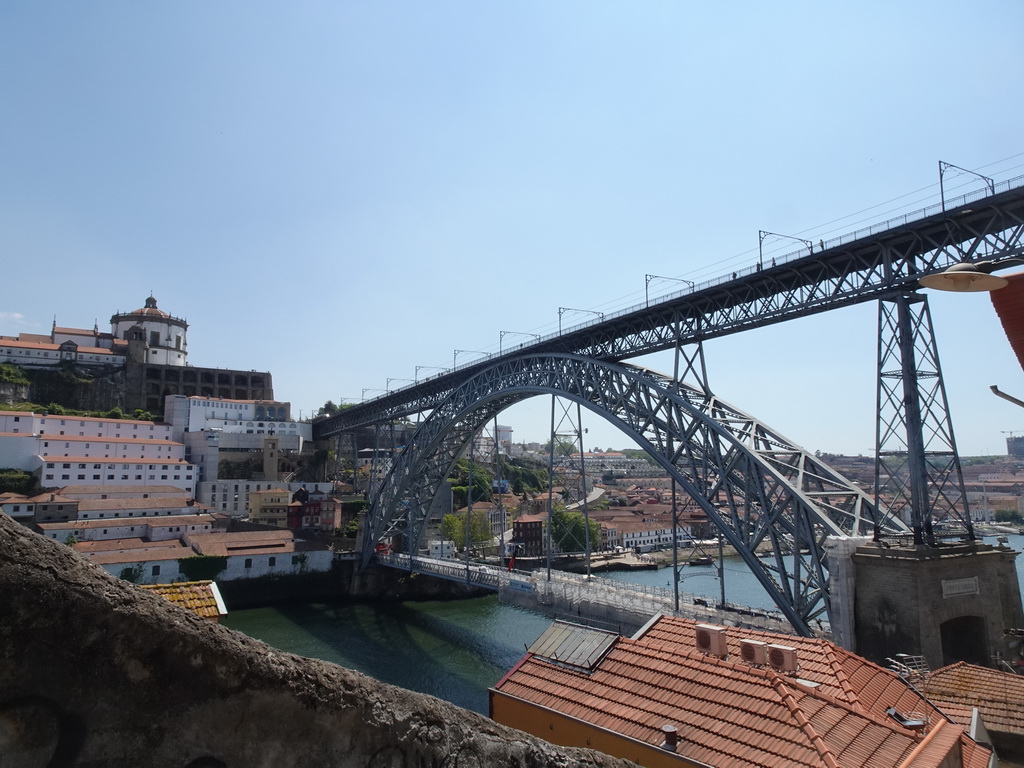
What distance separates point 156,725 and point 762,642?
8.22 meters

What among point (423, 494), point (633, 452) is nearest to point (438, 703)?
point (423, 494)

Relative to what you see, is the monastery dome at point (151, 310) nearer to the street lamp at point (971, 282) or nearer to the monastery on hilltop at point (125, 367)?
the monastery on hilltop at point (125, 367)

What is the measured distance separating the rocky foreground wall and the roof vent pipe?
19.1ft

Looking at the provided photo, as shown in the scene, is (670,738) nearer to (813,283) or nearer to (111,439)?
(813,283)

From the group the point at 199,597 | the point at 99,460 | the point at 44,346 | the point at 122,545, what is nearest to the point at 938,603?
the point at 199,597

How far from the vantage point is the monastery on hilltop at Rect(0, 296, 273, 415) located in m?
54.0

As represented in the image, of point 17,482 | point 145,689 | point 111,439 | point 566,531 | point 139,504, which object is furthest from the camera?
point 566,531

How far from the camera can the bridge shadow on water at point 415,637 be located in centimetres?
2197

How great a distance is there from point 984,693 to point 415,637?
22.6 metres

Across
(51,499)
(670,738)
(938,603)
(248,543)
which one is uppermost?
(51,499)

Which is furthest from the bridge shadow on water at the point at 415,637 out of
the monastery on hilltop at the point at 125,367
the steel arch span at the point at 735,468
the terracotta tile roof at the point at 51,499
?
the monastery on hilltop at the point at 125,367

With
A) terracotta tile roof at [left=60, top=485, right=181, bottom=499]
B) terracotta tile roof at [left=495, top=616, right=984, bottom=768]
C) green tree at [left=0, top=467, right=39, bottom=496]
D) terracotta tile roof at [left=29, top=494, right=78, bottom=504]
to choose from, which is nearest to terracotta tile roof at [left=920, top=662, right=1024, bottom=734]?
terracotta tile roof at [left=495, top=616, right=984, bottom=768]

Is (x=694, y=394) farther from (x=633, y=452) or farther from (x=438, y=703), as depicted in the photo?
(x=633, y=452)

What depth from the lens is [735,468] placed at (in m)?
18.3
